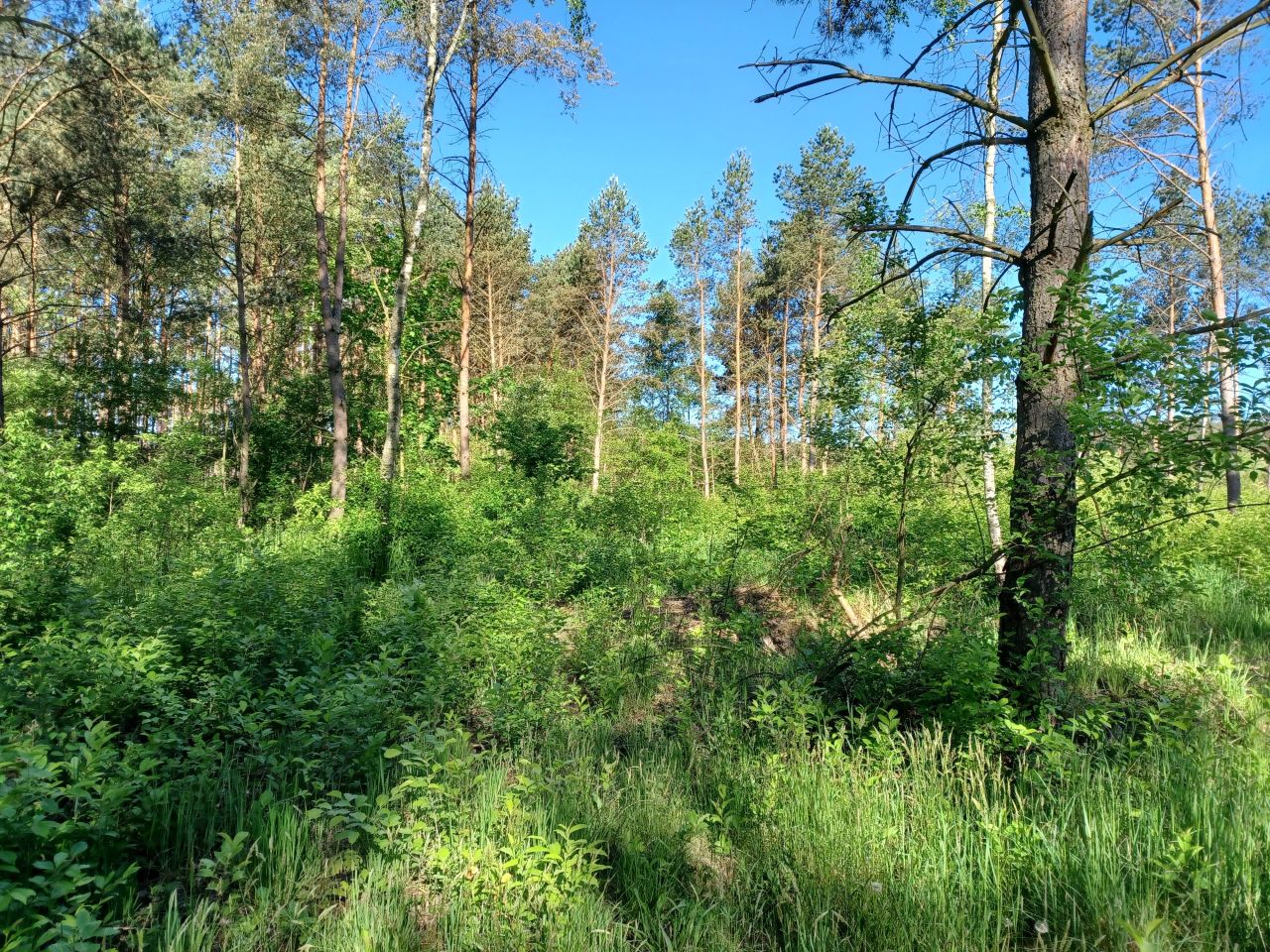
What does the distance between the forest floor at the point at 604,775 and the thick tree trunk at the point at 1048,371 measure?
25 cm

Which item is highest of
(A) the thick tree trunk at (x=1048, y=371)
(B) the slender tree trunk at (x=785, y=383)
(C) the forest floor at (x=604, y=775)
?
(B) the slender tree trunk at (x=785, y=383)

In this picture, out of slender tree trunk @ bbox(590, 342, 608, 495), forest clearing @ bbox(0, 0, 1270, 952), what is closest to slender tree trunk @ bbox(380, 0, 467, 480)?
forest clearing @ bbox(0, 0, 1270, 952)

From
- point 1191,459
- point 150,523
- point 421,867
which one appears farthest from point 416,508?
point 1191,459

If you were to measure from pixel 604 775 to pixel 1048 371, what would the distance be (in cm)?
354

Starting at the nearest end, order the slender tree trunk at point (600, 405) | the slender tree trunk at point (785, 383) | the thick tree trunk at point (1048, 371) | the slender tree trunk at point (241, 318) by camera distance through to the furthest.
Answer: the thick tree trunk at point (1048, 371) → the slender tree trunk at point (241, 318) → the slender tree trunk at point (600, 405) → the slender tree trunk at point (785, 383)

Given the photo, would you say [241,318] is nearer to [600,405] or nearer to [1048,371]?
[600,405]

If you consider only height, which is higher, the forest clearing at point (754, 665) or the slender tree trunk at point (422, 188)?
the slender tree trunk at point (422, 188)

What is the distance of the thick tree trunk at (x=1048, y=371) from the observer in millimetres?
3328

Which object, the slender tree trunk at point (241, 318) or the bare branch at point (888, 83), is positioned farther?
the slender tree trunk at point (241, 318)

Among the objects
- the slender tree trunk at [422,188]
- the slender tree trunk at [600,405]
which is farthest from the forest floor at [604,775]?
the slender tree trunk at [600,405]

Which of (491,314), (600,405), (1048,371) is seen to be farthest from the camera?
(600,405)

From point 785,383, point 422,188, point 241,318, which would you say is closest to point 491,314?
point 241,318

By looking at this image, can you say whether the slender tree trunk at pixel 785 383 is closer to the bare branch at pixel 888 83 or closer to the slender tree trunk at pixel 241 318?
the slender tree trunk at pixel 241 318

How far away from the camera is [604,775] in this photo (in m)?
3.39
